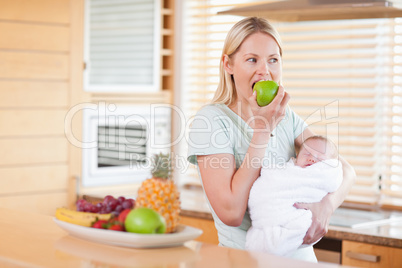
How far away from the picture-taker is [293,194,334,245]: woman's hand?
1693 mm

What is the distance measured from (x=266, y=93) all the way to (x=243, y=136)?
7.3 inches

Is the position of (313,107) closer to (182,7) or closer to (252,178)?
(182,7)

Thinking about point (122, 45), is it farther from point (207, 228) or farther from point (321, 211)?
point (321, 211)

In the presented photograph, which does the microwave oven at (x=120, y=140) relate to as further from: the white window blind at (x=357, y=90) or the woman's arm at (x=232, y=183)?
the woman's arm at (x=232, y=183)

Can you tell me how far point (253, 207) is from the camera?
1.67 meters

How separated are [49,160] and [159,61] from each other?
94 centimetres

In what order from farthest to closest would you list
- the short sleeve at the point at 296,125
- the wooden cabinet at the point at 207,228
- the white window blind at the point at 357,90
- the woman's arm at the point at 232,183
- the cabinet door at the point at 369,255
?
the white window blind at the point at 357,90 → the wooden cabinet at the point at 207,228 → the cabinet door at the point at 369,255 → the short sleeve at the point at 296,125 → the woman's arm at the point at 232,183

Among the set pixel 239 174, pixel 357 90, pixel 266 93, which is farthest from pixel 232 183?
pixel 357 90

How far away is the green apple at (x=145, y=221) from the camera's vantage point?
4.39ft

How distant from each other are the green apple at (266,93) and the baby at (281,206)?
0.19m

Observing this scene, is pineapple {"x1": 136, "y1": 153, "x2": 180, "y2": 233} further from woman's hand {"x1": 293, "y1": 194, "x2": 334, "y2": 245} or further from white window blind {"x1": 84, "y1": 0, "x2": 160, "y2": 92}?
white window blind {"x1": 84, "y1": 0, "x2": 160, "y2": 92}

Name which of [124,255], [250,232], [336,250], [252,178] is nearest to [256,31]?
[252,178]

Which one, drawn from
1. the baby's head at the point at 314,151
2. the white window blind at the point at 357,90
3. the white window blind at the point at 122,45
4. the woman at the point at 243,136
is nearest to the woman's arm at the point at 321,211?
the woman at the point at 243,136

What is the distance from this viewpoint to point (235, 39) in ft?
5.92
